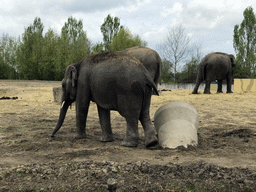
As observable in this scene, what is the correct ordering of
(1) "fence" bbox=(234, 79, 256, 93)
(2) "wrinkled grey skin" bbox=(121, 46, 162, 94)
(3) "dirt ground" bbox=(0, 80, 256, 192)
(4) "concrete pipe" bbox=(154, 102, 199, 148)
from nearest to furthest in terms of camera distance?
(3) "dirt ground" bbox=(0, 80, 256, 192)
(4) "concrete pipe" bbox=(154, 102, 199, 148)
(2) "wrinkled grey skin" bbox=(121, 46, 162, 94)
(1) "fence" bbox=(234, 79, 256, 93)

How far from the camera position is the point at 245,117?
6621mm

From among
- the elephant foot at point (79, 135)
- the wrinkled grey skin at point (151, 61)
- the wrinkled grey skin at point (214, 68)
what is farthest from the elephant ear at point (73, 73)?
the wrinkled grey skin at point (214, 68)

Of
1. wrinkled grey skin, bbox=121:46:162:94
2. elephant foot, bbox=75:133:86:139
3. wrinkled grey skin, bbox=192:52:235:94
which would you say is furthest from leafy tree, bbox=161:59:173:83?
elephant foot, bbox=75:133:86:139

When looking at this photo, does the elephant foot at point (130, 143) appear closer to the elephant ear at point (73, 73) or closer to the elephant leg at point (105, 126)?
the elephant leg at point (105, 126)

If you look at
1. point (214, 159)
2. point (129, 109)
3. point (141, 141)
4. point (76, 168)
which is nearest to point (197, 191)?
point (214, 159)

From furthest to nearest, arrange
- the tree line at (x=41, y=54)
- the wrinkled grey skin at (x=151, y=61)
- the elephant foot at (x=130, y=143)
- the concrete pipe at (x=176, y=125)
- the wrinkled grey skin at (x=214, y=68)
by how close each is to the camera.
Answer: the tree line at (x=41, y=54) < the wrinkled grey skin at (x=214, y=68) < the wrinkled grey skin at (x=151, y=61) < the elephant foot at (x=130, y=143) < the concrete pipe at (x=176, y=125)

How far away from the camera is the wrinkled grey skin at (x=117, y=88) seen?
3859mm

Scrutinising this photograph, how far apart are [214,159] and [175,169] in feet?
2.32

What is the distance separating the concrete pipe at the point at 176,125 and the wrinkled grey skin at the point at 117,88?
21 cm

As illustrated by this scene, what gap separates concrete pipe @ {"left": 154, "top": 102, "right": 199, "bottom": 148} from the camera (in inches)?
151

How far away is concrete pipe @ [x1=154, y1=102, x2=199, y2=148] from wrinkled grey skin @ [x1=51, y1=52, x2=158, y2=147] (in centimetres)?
21

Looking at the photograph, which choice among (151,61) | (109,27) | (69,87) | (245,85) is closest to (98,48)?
(109,27)

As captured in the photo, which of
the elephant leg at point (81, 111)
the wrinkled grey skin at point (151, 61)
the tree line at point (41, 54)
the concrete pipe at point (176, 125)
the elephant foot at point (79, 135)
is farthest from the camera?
the tree line at point (41, 54)

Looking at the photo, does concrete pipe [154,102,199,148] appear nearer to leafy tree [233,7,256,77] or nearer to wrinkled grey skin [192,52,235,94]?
wrinkled grey skin [192,52,235,94]
